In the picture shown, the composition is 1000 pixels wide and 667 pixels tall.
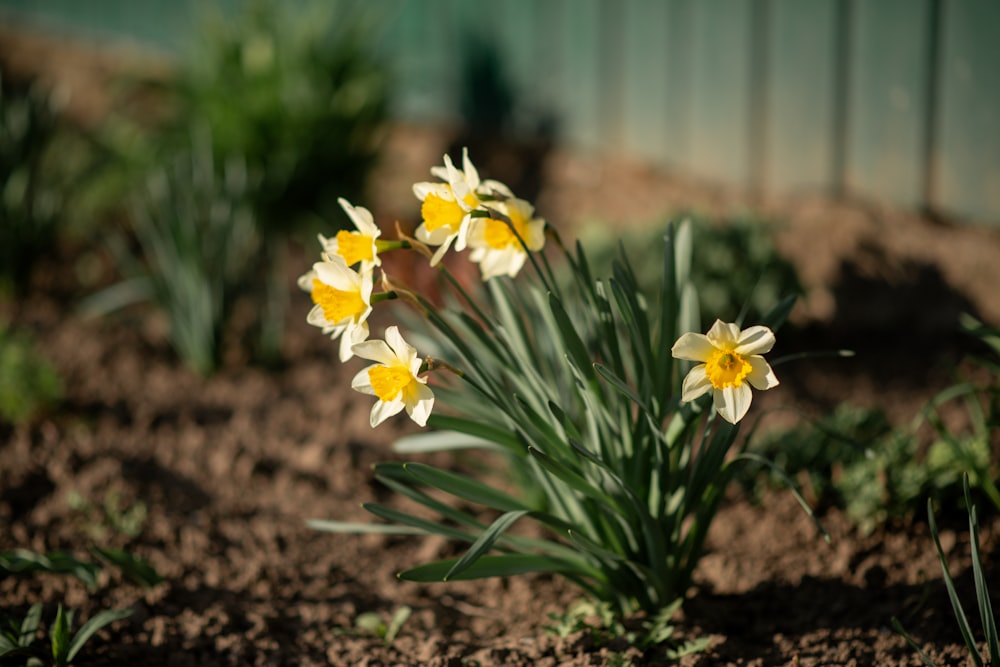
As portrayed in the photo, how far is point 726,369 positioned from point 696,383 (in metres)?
0.05

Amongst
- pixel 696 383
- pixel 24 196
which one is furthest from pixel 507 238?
pixel 24 196

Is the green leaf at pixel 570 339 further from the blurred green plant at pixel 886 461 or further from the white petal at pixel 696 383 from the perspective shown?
the blurred green plant at pixel 886 461

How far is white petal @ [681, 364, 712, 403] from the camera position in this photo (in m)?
1.31

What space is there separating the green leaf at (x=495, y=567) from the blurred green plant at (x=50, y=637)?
517mm

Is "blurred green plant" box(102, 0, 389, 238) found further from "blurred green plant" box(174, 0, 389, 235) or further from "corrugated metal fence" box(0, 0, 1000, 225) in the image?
"corrugated metal fence" box(0, 0, 1000, 225)

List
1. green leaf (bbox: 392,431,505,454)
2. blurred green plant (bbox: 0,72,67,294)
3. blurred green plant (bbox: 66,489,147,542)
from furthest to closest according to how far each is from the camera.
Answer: blurred green plant (bbox: 0,72,67,294) < blurred green plant (bbox: 66,489,147,542) < green leaf (bbox: 392,431,505,454)

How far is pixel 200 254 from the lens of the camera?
9.43 feet

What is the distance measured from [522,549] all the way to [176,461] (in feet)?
3.64

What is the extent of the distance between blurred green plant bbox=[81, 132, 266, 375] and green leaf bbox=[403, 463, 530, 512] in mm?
1573

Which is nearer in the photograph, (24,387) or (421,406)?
(421,406)

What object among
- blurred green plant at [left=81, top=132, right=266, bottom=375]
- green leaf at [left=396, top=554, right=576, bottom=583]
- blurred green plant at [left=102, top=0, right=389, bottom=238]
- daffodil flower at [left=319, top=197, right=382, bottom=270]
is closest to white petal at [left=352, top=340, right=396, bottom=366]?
daffodil flower at [left=319, top=197, right=382, bottom=270]

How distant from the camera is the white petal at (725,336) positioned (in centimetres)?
130

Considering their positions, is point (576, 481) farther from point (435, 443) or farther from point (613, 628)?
point (435, 443)

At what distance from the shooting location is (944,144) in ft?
9.45
